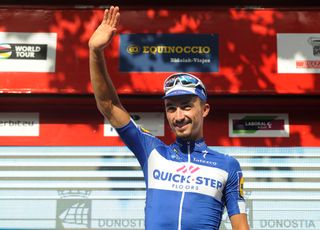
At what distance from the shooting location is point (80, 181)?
15.5ft

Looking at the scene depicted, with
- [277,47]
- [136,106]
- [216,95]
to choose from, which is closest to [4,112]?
[136,106]

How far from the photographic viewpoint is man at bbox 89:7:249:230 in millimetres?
2145

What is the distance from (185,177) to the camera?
2.20 metres

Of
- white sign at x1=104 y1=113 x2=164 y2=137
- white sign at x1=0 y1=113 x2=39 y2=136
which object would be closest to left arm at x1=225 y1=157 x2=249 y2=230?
white sign at x1=104 y1=113 x2=164 y2=137

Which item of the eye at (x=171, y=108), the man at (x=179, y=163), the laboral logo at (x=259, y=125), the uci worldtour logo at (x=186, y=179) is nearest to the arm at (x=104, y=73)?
the man at (x=179, y=163)

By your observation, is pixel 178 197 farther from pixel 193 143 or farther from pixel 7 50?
pixel 7 50

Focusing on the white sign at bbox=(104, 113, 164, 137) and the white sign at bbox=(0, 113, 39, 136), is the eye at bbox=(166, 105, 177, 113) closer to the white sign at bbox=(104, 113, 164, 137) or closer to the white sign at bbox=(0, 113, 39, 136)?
the white sign at bbox=(104, 113, 164, 137)

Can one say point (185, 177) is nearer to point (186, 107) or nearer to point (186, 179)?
point (186, 179)

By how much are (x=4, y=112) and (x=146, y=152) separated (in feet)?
9.48

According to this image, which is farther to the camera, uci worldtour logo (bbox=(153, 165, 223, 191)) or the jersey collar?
the jersey collar

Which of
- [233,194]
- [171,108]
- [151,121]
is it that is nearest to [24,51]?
[151,121]

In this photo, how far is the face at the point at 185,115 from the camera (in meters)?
2.22

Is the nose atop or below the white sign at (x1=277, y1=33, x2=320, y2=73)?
below

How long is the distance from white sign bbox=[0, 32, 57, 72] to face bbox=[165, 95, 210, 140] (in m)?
2.59
